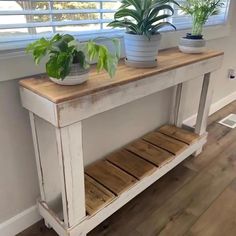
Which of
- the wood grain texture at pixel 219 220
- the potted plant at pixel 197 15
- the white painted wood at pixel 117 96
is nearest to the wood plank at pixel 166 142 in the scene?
the wood grain texture at pixel 219 220

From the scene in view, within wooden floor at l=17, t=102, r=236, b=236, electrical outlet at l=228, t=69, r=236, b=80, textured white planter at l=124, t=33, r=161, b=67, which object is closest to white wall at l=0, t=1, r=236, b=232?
wooden floor at l=17, t=102, r=236, b=236

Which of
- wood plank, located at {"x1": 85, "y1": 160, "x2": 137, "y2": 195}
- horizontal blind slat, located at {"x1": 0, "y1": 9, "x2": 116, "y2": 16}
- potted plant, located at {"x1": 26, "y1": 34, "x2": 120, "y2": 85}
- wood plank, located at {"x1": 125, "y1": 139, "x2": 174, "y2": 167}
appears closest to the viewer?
potted plant, located at {"x1": 26, "y1": 34, "x2": 120, "y2": 85}

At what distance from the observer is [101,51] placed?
903 millimetres

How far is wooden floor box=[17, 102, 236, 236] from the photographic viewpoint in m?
1.37

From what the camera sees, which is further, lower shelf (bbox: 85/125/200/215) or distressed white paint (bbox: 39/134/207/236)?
lower shelf (bbox: 85/125/200/215)

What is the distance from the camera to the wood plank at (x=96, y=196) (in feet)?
4.03

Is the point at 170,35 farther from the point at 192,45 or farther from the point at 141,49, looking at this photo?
the point at 141,49

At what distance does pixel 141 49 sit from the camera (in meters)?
1.23

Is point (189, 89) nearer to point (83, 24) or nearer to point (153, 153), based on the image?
point (153, 153)

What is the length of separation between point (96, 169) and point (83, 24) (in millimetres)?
794

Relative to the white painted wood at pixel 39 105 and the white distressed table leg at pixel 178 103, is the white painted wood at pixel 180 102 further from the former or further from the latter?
the white painted wood at pixel 39 105

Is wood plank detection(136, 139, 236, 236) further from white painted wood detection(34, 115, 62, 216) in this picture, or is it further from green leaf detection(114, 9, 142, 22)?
green leaf detection(114, 9, 142, 22)

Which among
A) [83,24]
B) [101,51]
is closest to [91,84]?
[101,51]

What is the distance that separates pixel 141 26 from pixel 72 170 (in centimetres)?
72
